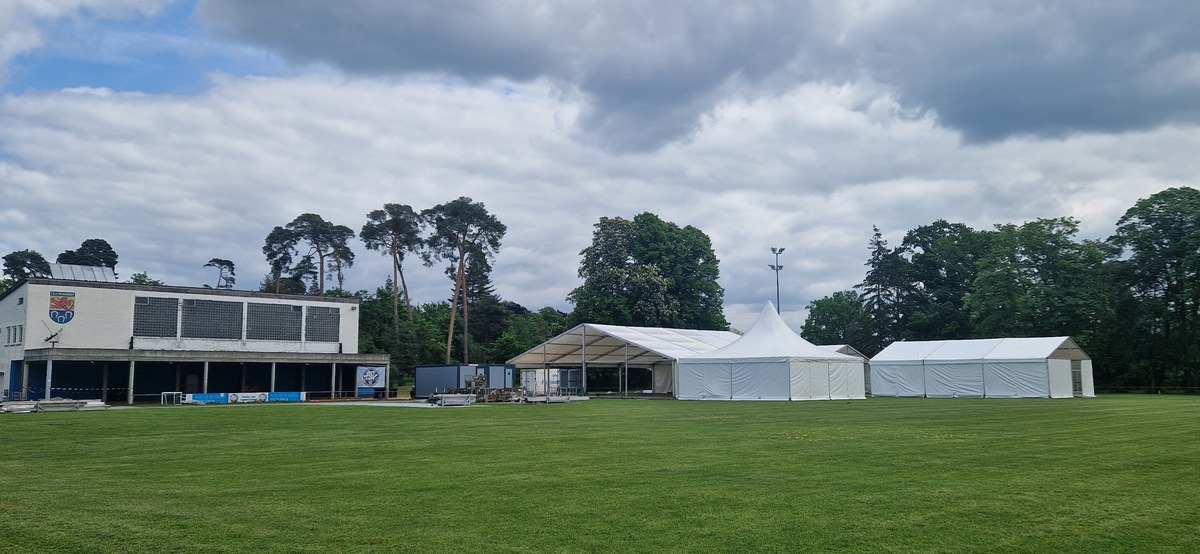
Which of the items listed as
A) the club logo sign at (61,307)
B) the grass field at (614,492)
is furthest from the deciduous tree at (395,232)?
the grass field at (614,492)

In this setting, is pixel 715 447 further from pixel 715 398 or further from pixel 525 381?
pixel 525 381

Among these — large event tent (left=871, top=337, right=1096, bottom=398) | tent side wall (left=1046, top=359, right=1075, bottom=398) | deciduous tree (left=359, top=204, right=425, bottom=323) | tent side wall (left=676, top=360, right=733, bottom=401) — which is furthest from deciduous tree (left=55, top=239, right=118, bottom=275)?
tent side wall (left=1046, top=359, right=1075, bottom=398)

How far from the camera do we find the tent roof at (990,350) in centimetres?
4081

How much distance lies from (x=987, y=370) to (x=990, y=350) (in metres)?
1.38

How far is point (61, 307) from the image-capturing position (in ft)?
136

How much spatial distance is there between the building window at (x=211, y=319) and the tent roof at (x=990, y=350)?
112 feet

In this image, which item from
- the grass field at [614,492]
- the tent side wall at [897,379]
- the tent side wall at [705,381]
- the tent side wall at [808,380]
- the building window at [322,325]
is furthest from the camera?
the building window at [322,325]

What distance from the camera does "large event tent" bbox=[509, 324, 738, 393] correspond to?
146 ft

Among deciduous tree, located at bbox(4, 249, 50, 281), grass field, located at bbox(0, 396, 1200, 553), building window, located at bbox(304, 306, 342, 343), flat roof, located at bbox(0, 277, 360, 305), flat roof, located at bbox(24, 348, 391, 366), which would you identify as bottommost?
grass field, located at bbox(0, 396, 1200, 553)

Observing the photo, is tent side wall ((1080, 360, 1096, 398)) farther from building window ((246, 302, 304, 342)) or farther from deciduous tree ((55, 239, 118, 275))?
deciduous tree ((55, 239, 118, 275))

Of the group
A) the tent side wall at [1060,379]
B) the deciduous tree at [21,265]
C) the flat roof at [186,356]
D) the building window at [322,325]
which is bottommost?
the tent side wall at [1060,379]

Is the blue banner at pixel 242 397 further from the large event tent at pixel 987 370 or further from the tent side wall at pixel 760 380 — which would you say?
the large event tent at pixel 987 370

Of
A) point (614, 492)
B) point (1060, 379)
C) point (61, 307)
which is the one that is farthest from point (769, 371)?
point (61, 307)

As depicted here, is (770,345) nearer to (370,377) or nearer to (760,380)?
(760,380)
